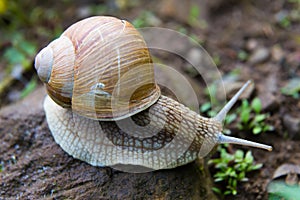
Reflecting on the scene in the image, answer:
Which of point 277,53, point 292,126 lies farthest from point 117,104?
point 277,53

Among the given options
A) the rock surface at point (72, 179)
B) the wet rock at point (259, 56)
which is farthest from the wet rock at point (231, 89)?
the rock surface at point (72, 179)

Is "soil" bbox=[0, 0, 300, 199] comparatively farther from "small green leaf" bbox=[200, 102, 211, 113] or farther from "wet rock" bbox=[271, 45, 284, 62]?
"small green leaf" bbox=[200, 102, 211, 113]

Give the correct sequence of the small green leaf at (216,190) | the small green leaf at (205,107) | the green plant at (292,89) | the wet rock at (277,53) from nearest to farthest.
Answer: the small green leaf at (216,190) < the small green leaf at (205,107) < the green plant at (292,89) < the wet rock at (277,53)

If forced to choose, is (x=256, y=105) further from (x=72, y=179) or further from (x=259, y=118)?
(x=72, y=179)

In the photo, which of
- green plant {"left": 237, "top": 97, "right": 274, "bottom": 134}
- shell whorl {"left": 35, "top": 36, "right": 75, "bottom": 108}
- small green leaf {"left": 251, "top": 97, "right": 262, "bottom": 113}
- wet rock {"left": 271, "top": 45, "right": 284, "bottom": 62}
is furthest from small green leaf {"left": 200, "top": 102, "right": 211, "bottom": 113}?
shell whorl {"left": 35, "top": 36, "right": 75, "bottom": 108}

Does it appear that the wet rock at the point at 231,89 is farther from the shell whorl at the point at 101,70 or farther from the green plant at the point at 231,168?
the shell whorl at the point at 101,70

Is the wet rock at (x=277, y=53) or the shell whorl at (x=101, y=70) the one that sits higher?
the shell whorl at (x=101, y=70)
